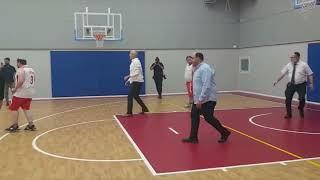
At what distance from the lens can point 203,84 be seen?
23.0ft

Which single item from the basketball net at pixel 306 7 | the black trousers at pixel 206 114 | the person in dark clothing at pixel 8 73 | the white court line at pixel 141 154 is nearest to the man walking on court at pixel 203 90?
the black trousers at pixel 206 114

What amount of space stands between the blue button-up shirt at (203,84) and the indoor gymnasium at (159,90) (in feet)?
0.07

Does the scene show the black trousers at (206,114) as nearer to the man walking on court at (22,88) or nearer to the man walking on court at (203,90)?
the man walking on court at (203,90)

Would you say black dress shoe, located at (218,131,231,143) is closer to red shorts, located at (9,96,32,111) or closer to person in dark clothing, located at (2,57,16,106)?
red shorts, located at (9,96,32,111)

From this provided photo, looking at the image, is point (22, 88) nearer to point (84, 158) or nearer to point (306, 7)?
point (84, 158)

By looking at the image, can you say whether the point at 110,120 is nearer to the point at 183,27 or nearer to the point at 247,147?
the point at 247,147

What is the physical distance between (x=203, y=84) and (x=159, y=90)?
10.1 meters

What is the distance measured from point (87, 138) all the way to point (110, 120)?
243cm

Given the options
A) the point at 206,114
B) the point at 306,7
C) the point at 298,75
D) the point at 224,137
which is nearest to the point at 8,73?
the point at 206,114

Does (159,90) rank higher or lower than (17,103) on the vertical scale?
lower

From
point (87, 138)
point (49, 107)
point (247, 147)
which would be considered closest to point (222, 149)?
point (247, 147)

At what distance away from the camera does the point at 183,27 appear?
745 inches

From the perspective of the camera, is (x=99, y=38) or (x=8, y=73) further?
(x=99, y=38)

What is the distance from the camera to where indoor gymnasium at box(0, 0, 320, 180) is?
20.6 ft
